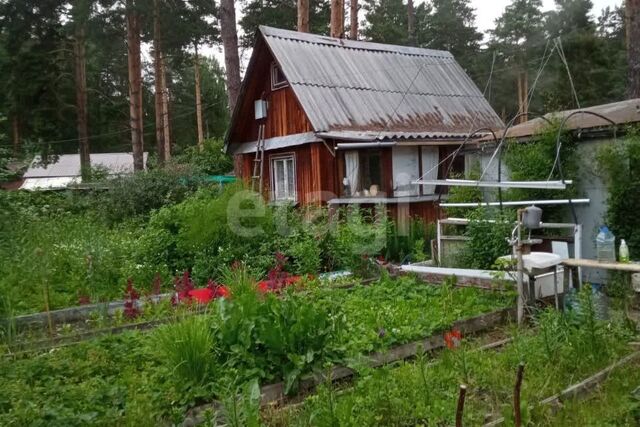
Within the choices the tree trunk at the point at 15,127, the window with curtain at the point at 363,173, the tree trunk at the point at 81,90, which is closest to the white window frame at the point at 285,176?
the window with curtain at the point at 363,173

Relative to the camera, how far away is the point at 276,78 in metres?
13.9

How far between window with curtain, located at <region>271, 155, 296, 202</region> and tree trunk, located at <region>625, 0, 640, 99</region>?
7.79 m

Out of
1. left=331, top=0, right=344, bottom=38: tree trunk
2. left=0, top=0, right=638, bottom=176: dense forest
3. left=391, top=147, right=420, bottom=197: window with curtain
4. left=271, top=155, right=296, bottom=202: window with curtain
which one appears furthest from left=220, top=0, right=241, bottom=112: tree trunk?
left=391, top=147, right=420, bottom=197: window with curtain

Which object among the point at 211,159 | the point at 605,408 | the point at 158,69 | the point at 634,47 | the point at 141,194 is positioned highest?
the point at 158,69

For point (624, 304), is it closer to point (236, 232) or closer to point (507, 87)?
point (236, 232)

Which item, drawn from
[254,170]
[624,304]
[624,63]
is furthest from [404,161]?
[624,63]

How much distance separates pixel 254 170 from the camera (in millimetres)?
14555

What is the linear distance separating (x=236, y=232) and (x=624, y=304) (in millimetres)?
5373

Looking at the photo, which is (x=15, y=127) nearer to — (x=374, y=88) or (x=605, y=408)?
(x=374, y=88)

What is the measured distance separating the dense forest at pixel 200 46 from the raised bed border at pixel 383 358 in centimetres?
948

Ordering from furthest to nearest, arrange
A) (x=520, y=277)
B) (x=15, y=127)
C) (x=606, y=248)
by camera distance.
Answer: (x=15, y=127)
(x=606, y=248)
(x=520, y=277)

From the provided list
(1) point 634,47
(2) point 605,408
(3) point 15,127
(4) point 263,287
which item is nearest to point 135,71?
(3) point 15,127

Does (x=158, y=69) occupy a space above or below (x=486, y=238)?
above

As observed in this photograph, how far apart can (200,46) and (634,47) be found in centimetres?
1723
